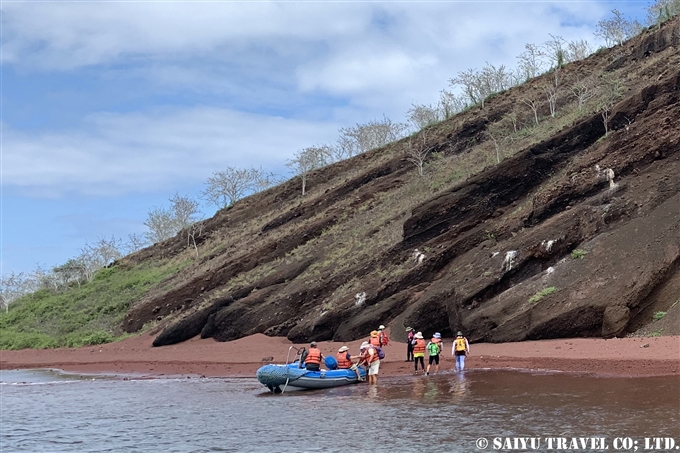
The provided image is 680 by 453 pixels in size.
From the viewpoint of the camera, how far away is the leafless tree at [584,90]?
158 ft

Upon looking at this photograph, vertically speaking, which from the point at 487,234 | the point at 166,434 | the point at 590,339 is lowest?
the point at 166,434

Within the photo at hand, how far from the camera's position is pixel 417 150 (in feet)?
189

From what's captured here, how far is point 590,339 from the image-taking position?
22.3 metres

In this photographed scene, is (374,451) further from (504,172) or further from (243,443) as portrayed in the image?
(504,172)

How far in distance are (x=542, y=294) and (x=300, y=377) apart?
30.0 feet

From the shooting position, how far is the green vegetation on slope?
48.7 metres

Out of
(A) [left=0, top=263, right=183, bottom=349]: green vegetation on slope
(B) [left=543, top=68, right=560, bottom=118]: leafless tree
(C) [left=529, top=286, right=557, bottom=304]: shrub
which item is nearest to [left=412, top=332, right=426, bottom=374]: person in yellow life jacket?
(C) [left=529, top=286, right=557, bottom=304]: shrub

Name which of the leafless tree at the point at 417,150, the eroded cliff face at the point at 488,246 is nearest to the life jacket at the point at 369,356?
the eroded cliff face at the point at 488,246

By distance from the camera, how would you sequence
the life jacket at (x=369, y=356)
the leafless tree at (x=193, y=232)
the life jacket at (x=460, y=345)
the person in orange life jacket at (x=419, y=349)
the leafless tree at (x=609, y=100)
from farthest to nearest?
the leafless tree at (x=193, y=232) → the leafless tree at (x=609, y=100) → the person in orange life jacket at (x=419, y=349) → the life jacket at (x=369, y=356) → the life jacket at (x=460, y=345)

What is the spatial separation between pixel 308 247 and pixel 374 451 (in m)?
33.4

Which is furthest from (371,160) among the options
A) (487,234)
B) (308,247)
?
(487,234)

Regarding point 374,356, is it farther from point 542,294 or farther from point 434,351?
point 542,294

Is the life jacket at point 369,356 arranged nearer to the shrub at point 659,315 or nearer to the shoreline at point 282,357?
the shoreline at point 282,357

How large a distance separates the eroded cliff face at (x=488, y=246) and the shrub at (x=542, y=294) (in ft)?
0.18
